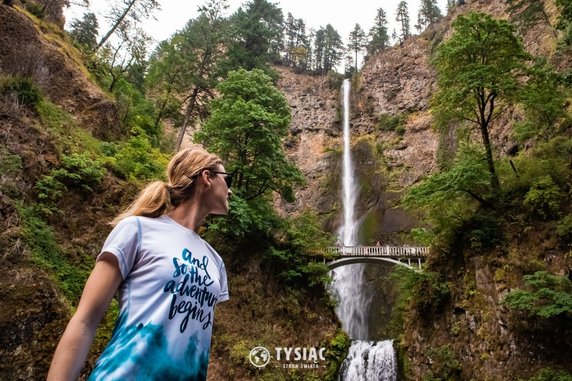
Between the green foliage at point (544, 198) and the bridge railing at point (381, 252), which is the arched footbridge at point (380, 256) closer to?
Result: the bridge railing at point (381, 252)

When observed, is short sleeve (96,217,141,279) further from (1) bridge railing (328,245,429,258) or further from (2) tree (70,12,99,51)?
(2) tree (70,12,99,51)

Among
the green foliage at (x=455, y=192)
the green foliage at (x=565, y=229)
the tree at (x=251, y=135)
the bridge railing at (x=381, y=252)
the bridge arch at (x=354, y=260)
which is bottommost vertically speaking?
the green foliage at (x=565, y=229)

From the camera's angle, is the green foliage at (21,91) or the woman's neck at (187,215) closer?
the woman's neck at (187,215)

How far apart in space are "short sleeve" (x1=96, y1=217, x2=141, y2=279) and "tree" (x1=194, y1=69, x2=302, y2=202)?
1322 centimetres

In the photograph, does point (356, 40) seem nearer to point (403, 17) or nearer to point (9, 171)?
point (403, 17)

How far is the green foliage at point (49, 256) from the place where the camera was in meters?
8.45

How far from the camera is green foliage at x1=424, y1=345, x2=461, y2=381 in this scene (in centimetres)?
1018

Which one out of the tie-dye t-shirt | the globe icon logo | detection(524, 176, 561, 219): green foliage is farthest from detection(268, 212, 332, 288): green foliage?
the tie-dye t-shirt

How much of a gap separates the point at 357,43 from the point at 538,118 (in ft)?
155

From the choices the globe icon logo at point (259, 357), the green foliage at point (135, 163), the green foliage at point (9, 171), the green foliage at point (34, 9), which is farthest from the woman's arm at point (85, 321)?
the green foliage at point (34, 9)

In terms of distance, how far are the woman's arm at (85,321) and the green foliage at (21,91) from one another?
11873mm

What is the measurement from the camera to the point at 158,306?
1.52 meters

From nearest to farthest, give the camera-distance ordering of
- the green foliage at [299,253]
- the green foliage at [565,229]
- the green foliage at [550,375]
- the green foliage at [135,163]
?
1. the green foliage at [550,375]
2. the green foliage at [565,229]
3. the green foliage at [135,163]
4. the green foliage at [299,253]

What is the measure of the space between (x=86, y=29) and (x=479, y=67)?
1042 inches
